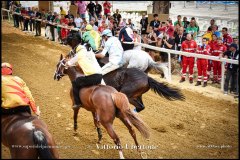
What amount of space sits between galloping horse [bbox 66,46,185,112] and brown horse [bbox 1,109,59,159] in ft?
10.3

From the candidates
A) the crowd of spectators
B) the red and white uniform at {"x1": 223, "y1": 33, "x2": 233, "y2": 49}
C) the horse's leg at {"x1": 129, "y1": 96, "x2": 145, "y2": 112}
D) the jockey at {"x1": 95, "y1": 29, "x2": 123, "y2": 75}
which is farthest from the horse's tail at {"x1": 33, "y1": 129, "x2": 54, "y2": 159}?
the red and white uniform at {"x1": 223, "y1": 33, "x2": 233, "y2": 49}

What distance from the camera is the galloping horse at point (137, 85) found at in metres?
7.96

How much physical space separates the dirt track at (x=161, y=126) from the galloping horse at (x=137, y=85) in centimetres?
73

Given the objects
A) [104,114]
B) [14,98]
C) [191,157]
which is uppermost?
[14,98]

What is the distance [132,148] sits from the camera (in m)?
6.80

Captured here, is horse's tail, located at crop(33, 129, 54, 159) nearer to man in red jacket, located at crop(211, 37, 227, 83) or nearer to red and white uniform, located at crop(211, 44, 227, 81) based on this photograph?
man in red jacket, located at crop(211, 37, 227, 83)

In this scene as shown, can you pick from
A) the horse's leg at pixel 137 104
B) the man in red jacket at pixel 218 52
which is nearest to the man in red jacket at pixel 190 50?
the man in red jacket at pixel 218 52

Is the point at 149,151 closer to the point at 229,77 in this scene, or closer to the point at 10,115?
the point at 10,115

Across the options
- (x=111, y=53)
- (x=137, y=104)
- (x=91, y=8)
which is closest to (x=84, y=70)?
(x=111, y=53)

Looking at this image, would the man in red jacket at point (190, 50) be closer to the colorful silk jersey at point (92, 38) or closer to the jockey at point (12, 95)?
the colorful silk jersey at point (92, 38)

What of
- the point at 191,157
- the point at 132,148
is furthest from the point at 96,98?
the point at 191,157

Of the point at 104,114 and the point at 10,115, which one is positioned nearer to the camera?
the point at 10,115

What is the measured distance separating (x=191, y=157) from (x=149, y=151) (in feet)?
2.93

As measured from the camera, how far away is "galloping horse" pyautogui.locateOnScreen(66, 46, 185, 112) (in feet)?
26.1
